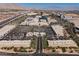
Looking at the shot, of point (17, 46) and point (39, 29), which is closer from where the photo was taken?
point (17, 46)

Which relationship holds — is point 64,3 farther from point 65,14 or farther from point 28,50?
point 28,50

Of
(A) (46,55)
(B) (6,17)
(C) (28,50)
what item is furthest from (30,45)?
(B) (6,17)

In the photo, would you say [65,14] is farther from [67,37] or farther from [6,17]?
[6,17]

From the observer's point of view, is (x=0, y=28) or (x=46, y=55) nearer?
(x=46, y=55)

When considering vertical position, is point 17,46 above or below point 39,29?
below

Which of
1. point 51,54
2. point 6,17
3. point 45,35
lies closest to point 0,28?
point 6,17

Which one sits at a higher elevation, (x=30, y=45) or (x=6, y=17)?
(x=6, y=17)

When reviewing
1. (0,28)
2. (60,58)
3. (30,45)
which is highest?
(0,28)
